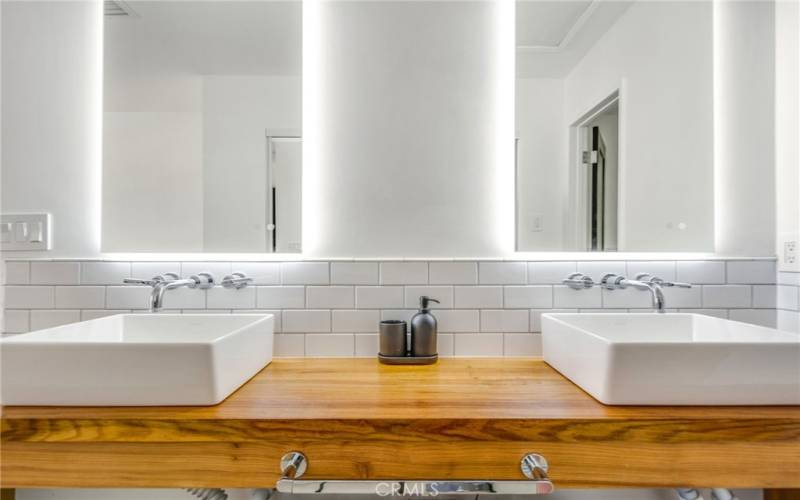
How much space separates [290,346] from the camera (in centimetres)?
126

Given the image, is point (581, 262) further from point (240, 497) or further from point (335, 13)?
point (240, 497)

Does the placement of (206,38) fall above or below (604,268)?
above

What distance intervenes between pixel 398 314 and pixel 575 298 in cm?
57

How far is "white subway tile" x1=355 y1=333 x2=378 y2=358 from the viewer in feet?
4.15

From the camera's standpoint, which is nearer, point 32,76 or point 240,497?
point 240,497

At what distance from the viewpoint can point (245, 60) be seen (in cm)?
134

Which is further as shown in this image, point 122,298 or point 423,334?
point 122,298

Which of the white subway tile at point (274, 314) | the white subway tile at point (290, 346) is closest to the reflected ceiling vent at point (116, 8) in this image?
the white subway tile at point (274, 314)

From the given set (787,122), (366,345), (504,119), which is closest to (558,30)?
(504,119)

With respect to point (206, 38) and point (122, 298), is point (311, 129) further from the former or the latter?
point (122, 298)

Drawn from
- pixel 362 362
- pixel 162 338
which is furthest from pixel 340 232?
pixel 162 338

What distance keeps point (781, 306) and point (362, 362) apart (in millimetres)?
1344

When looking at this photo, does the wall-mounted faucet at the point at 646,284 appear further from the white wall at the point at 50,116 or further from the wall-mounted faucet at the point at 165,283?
the white wall at the point at 50,116
